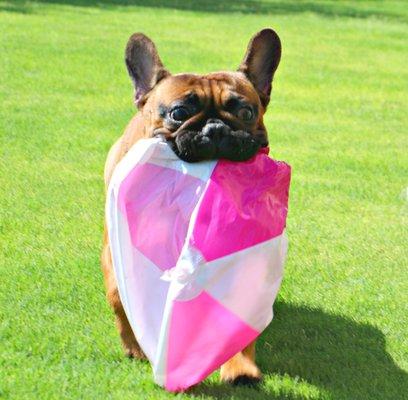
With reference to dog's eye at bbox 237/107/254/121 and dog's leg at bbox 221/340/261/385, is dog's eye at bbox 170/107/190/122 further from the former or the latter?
dog's leg at bbox 221/340/261/385

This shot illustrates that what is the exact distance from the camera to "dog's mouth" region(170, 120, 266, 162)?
4570 mm

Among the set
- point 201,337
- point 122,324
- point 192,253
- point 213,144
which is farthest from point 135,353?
point 213,144

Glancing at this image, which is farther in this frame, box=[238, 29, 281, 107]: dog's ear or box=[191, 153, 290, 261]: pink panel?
box=[238, 29, 281, 107]: dog's ear

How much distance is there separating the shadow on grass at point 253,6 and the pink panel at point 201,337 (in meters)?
16.2

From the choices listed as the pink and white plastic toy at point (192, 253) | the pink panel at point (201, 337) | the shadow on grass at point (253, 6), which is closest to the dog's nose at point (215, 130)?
the pink and white plastic toy at point (192, 253)

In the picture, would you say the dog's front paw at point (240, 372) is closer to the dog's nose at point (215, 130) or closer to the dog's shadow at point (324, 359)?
the dog's shadow at point (324, 359)

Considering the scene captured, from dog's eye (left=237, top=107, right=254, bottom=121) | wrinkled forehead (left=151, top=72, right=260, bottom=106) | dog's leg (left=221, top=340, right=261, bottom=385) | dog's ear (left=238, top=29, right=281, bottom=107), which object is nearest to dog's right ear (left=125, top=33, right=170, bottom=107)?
wrinkled forehead (left=151, top=72, right=260, bottom=106)

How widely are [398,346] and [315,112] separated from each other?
704cm

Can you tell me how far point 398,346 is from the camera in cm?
552

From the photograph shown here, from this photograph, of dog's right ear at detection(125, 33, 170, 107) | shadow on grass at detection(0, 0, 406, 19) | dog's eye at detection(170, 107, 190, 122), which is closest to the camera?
dog's eye at detection(170, 107, 190, 122)

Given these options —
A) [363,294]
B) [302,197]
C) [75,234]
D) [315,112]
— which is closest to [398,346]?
[363,294]

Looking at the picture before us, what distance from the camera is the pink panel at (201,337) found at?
14.6 ft

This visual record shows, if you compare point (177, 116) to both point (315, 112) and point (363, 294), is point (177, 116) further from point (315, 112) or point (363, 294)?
point (315, 112)

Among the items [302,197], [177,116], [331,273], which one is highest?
[177,116]
